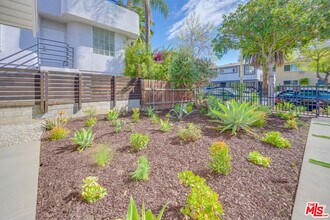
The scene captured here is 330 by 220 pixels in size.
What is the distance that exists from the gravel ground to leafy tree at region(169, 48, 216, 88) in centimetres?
699

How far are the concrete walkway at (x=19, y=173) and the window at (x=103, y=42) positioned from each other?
756 cm

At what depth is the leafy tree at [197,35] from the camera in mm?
15953

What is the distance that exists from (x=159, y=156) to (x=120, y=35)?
1129 cm

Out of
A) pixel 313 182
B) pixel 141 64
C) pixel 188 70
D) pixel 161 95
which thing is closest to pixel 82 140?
pixel 313 182

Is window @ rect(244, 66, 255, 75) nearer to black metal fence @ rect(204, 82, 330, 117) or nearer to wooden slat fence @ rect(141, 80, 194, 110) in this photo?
black metal fence @ rect(204, 82, 330, 117)

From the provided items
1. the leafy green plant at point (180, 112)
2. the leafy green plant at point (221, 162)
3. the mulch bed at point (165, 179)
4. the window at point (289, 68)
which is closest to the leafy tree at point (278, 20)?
the leafy green plant at point (180, 112)

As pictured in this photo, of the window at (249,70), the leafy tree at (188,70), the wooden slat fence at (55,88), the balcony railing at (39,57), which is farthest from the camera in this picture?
the window at (249,70)

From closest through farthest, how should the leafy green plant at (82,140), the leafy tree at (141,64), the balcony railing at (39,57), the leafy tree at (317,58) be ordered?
the leafy green plant at (82,140) < the balcony railing at (39,57) < the leafy tree at (141,64) < the leafy tree at (317,58)

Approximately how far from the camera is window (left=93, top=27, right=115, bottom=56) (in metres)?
10.5

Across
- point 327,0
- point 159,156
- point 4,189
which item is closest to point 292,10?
point 327,0

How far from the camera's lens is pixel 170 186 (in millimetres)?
2328

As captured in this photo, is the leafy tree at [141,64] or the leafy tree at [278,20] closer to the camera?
the leafy tree at [278,20]
